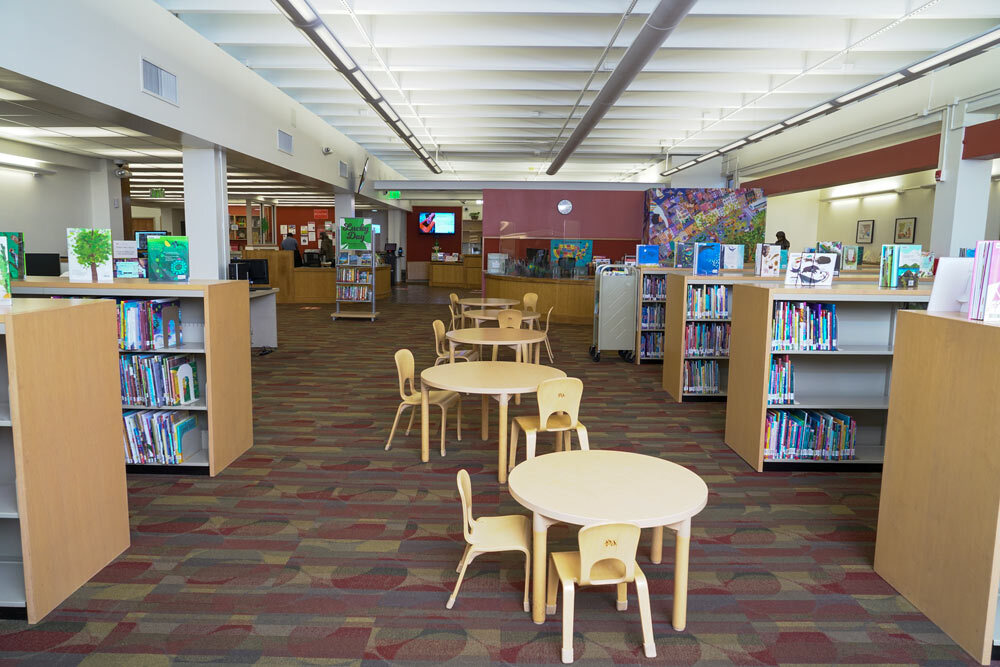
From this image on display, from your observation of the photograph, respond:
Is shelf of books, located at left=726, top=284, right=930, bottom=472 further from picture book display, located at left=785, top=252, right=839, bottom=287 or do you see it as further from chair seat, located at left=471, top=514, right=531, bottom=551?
chair seat, located at left=471, top=514, right=531, bottom=551

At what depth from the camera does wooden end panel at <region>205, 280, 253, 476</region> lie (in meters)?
4.30

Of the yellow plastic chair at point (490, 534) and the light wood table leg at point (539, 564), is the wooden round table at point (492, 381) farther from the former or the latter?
the light wood table leg at point (539, 564)

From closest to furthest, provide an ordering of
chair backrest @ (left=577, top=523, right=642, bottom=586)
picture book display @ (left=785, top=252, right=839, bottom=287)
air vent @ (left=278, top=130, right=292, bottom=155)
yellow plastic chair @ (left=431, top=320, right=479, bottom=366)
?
chair backrest @ (left=577, top=523, right=642, bottom=586) → picture book display @ (left=785, top=252, right=839, bottom=287) → yellow plastic chair @ (left=431, top=320, right=479, bottom=366) → air vent @ (left=278, top=130, right=292, bottom=155)

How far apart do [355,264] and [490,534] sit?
11.0 meters

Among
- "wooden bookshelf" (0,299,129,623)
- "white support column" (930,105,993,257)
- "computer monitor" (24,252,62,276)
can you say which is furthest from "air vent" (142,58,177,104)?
"white support column" (930,105,993,257)

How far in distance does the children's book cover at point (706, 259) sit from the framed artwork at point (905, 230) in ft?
26.2

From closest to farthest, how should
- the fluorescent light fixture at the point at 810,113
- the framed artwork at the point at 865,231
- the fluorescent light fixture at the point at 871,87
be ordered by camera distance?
the fluorescent light fixture at the point at 871,87 → the fluorescent light fixture at the point at 810,113 → the framed artwork at the point at 865,231

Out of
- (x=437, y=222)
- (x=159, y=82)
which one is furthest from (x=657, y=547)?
(x=437, y=222)

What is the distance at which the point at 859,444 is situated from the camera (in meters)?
5.03

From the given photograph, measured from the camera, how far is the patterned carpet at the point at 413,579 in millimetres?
2576

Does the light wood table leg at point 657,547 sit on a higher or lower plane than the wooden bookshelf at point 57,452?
lower

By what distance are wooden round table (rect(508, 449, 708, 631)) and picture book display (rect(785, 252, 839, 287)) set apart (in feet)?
8.01

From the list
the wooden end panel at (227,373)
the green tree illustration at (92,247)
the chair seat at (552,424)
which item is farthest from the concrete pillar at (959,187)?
the green tree illustration at (92,247)

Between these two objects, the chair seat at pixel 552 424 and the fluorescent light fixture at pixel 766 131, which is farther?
the fluorescent light fixture at pixel 766 131
